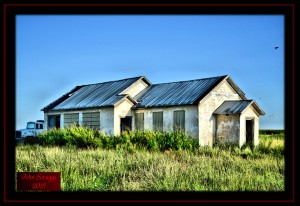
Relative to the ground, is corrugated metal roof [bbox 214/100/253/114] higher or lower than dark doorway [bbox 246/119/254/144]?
higher

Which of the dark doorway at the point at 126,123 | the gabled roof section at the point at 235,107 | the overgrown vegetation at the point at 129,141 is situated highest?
the gabled roof section at the point at 235,107

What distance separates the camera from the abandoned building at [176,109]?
18.1m

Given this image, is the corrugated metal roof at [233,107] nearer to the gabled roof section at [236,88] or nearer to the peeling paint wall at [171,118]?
the gabled roof section at [236,88]

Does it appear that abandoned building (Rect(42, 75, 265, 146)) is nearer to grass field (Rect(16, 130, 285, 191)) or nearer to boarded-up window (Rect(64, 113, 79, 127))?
boarded-up window (Rect(64, 113, 79, 127))

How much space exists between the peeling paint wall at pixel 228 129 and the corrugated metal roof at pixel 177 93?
1529 millimetres

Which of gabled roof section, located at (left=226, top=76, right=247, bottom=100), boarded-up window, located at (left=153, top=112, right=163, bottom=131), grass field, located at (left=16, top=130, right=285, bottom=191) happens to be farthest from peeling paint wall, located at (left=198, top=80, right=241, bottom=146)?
grass field, located at (left=16, top=130, right=285, bottom=191)

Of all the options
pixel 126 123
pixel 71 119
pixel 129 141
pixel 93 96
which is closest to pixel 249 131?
pixel 126 123

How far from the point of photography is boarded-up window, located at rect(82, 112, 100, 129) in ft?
66.0

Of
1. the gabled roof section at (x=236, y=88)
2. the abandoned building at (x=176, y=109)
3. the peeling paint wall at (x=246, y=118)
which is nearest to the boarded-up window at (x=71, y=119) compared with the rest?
the abandoned building at (x=176, y=109)

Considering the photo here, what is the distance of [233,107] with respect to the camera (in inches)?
721

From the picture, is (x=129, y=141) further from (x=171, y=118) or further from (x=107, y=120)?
(x=107, y=120)

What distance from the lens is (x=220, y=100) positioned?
18.8 m
